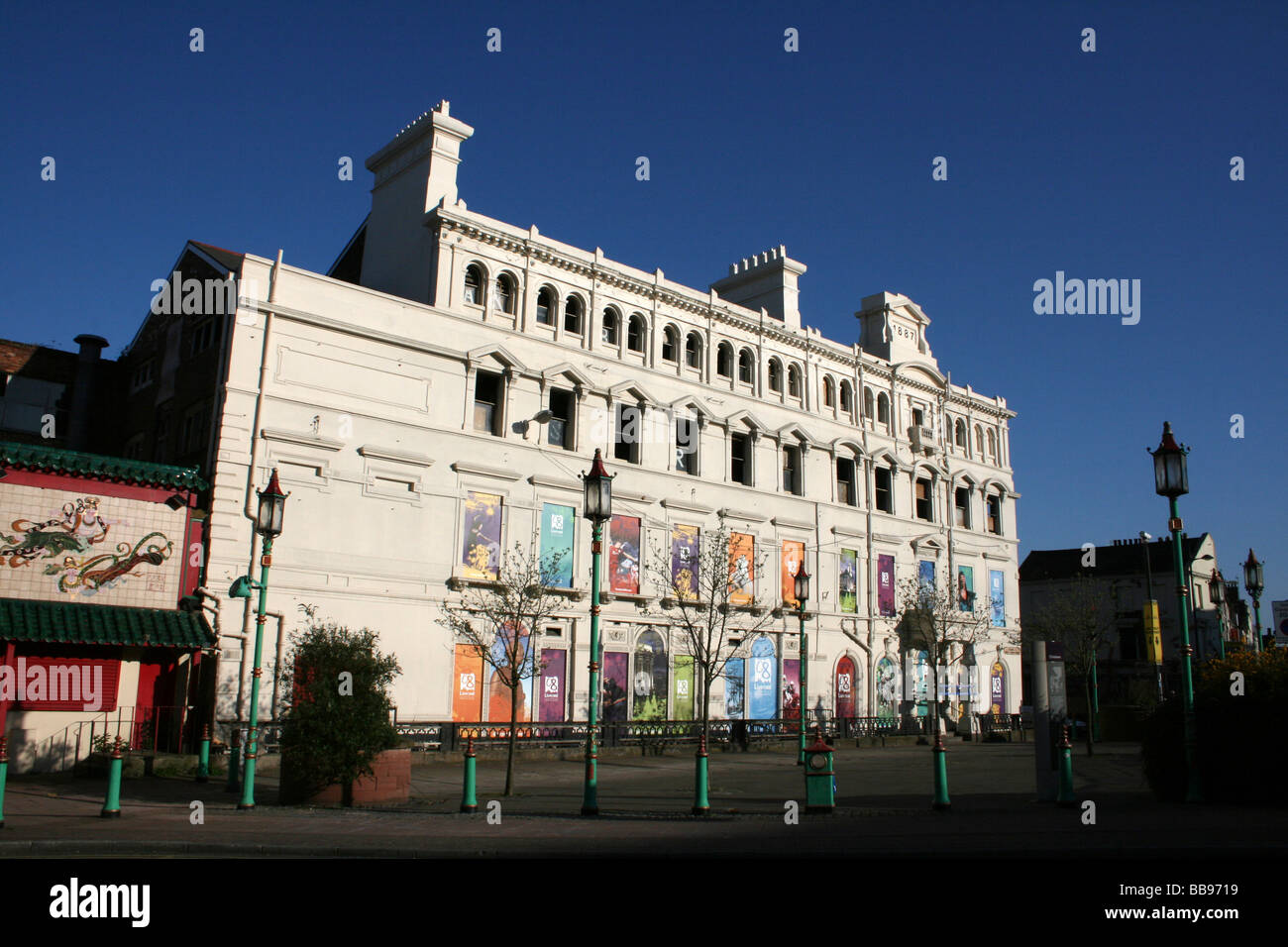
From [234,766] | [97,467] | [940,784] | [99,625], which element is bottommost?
[234,766]

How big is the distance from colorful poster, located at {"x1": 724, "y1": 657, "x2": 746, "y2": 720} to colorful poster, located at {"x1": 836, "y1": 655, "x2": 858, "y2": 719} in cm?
607

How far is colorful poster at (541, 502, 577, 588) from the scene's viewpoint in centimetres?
3431

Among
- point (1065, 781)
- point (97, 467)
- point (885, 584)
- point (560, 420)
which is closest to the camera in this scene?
point (1065, 781)

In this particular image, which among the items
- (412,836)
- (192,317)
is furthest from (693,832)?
(192,317)

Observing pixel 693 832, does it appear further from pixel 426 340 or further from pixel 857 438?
pixel 857 438

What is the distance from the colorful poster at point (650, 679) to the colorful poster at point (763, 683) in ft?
15.4

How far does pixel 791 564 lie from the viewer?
42.6 m

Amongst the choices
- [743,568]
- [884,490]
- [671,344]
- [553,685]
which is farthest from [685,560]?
[884,490]

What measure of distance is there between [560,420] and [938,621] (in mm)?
22199

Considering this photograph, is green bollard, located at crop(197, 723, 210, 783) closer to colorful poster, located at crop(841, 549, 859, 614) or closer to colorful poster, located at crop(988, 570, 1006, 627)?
colorful poster, located at crop(841, 549, 859, 614)

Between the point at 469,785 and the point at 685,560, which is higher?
the point at 685,560

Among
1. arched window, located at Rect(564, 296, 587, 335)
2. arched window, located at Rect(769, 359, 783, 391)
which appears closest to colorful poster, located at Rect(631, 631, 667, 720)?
arched window, located at Rect(564, 296, 587, 335)

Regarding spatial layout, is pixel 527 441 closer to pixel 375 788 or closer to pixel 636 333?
pixel 636 333
